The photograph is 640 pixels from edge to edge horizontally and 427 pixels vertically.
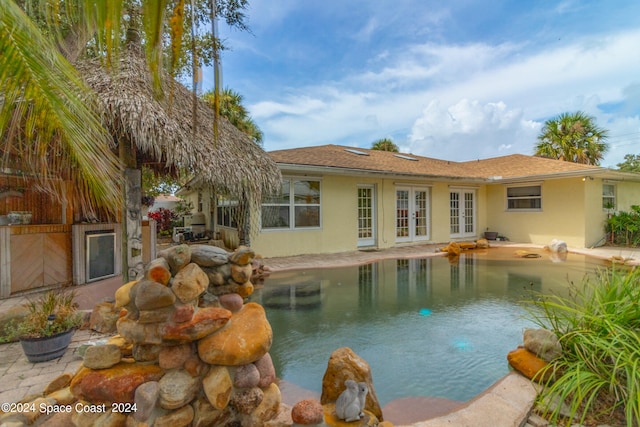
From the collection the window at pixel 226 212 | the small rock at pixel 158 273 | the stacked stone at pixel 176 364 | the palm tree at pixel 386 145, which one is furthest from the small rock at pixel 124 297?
the palm tree at pixel 386 145

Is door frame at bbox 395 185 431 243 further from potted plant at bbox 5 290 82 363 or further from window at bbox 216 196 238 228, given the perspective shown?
potted plant at bbox 5 290 82 363

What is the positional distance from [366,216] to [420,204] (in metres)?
2.89

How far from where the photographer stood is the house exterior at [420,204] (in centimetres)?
1038

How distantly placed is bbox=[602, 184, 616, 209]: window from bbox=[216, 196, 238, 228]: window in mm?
15213

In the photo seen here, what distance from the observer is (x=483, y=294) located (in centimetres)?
615

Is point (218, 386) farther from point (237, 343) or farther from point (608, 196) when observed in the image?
point (608, 196)

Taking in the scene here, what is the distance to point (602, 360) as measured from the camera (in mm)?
2709

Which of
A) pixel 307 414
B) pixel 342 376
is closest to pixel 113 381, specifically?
pixel 307 414

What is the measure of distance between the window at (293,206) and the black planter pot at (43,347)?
6829 mm

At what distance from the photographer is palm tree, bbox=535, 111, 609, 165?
55.4 feet

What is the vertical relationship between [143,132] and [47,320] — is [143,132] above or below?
above

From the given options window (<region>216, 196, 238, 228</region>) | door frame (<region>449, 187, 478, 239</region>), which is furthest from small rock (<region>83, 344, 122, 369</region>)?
door frame (<region>449, 187, 478, 239</region>)

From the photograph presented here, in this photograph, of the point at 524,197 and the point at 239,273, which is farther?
the point at 524,197

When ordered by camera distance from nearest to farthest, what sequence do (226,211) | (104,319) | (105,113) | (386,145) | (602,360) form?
(602,360), (104,319), (105,113), (226,211), (386,145)
